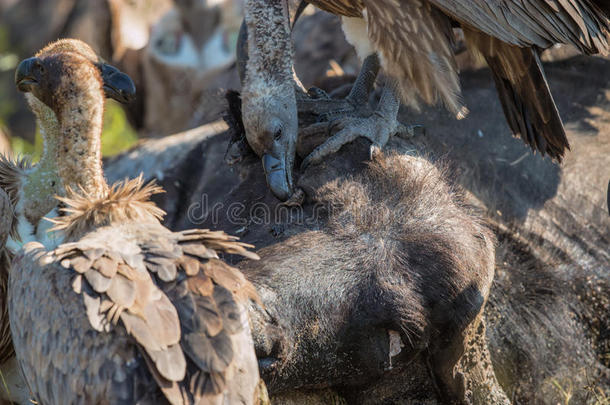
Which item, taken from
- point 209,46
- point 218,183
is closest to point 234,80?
point 218,183

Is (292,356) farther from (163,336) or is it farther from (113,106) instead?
(113,106)

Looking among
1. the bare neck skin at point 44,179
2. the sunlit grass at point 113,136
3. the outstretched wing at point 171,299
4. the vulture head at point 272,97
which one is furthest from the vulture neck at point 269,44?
the sunlit grass at point 113,136

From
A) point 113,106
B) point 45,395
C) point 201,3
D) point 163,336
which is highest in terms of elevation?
point 163,336

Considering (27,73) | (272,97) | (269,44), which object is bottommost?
(272,97)

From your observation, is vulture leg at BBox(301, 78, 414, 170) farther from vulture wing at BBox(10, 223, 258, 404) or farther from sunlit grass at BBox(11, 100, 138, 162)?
sunlit grass at BBox(11, 100, 138, 162)

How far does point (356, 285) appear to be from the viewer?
10.5 feet

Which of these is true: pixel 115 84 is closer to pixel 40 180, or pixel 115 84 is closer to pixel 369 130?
pixel 40 180

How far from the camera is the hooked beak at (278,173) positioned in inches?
138

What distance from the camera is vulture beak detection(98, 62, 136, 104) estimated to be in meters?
3.62

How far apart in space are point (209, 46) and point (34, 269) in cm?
703

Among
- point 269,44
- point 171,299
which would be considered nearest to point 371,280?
point 171,299

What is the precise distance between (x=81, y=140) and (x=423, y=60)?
1674mm

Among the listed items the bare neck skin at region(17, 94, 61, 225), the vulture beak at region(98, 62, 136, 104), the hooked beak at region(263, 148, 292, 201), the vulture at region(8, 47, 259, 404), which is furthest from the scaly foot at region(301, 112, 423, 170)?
the bare neck skin at region(17, 94, 61, 225)

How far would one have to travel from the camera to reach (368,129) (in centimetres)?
378
